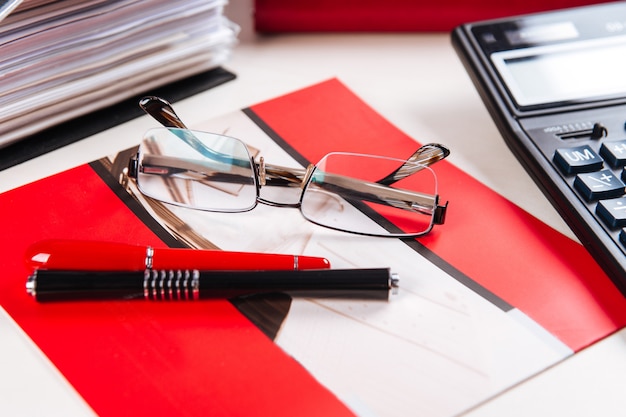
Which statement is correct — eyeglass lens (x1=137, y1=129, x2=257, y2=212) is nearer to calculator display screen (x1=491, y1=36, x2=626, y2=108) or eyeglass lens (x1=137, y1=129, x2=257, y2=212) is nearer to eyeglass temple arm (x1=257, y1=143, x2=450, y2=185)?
eyeglass temple arm (x1=257, y1=143, x2=450, y2=185)

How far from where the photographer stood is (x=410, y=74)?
2.36 feet

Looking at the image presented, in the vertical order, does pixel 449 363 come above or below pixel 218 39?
below

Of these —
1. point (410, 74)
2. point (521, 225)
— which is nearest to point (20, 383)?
point (521, 225)

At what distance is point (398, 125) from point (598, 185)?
194mm

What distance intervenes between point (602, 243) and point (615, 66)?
21cm

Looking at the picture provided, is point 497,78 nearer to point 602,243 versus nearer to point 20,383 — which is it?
point 602,243

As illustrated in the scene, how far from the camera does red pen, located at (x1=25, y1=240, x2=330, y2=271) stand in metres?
0.45

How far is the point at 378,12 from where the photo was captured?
29.5 inches

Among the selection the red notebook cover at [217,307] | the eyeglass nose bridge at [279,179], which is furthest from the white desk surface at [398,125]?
the eyeglass nose bridge at [279,179]

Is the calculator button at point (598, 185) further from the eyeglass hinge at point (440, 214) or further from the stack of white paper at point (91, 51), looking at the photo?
the stack of white paper at point (91, 51)

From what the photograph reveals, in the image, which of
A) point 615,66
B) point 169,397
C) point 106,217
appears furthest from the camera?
point 615,66

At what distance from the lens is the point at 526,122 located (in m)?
0.58

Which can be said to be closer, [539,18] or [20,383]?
[20,383]

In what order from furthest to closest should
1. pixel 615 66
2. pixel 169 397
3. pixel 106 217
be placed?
pixel 615 66
pixel 106 217
pixel 169 397
